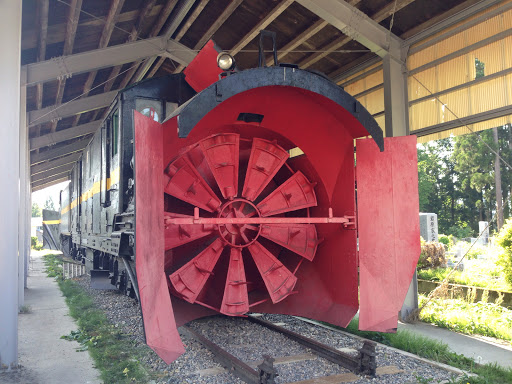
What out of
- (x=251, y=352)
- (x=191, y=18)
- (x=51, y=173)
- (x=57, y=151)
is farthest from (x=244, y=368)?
(x=51, y=173)

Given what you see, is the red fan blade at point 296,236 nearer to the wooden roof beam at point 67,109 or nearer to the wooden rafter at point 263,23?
the wooden rafter at point 263,23

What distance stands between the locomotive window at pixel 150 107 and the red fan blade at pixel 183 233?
1531 mm

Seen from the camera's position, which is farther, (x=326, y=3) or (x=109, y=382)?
(x=326, y=3)

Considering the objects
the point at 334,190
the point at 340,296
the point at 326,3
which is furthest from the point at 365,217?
the point at 326,3

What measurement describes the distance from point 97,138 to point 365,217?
574cm

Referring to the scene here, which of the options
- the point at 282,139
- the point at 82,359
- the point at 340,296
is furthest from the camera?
the point at 282,139

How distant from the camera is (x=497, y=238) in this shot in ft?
25.9

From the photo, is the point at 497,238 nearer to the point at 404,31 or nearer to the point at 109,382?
the point at 404,31

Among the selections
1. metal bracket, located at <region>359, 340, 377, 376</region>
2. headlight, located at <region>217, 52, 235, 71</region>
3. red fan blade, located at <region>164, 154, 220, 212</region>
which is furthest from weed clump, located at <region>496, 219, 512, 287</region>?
headlight, located at <region>217, 52, 235, 71</region>

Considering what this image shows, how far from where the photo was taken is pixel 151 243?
3.89 meters

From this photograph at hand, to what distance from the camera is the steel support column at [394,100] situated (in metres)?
6.85

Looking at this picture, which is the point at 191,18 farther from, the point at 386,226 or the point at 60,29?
the point at 386,226

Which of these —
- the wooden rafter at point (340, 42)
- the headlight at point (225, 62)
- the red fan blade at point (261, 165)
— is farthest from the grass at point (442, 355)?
the wooden rafter at point (340, 42)

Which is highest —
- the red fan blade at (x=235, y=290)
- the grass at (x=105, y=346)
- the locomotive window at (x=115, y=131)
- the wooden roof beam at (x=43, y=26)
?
the wooden roof beam at (x=43, y=26)
